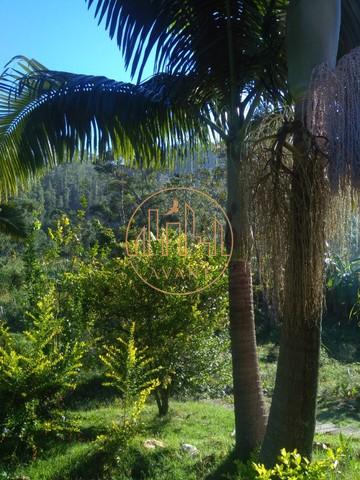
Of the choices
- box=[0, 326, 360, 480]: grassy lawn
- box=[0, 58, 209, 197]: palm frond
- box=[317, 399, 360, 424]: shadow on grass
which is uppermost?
box=[0, 58, 209, 197]: palm frond

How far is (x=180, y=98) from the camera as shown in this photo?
466cm

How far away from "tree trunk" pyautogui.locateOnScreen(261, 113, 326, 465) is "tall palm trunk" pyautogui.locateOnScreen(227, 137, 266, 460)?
1058 millimetres

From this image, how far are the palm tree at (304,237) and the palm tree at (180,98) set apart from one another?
1.14 meters

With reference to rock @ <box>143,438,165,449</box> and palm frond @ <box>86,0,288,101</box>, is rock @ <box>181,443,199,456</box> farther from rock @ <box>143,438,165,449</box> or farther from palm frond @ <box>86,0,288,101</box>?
palm frond @ <box>86,0,288,101</box>

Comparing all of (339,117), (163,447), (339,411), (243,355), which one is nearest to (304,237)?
(339,117)

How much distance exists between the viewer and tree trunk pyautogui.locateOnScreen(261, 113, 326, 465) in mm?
2818

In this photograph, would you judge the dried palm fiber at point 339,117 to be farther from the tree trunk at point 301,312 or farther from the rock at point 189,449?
the rock at point 189,449

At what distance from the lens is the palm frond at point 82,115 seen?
4598 millimetres

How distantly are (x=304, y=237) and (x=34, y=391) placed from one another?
3.31m

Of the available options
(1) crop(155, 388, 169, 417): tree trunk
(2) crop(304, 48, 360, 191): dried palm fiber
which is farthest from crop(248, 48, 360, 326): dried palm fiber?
(1) crop(155, 388, 169, 417): tree trunk

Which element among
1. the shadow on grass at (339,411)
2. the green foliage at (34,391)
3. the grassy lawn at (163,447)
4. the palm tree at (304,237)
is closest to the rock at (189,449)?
the grassy lawn at (163,447)

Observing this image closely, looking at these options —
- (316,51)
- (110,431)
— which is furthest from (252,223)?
(110,431)

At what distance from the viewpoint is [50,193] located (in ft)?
150

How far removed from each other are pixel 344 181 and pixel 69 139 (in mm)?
2885
